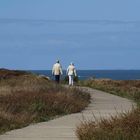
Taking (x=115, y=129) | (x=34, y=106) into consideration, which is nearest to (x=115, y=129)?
(x=115, y=129)

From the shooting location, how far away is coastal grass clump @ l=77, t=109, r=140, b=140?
41.2 ft

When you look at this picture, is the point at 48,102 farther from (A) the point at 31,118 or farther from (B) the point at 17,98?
(A) the point at 31,118

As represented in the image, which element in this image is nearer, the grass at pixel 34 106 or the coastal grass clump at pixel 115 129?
the coastal grass clump at pixel 115 129

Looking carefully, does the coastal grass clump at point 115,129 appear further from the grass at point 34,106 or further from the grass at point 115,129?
the grass at point 34,106

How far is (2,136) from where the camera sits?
14.8 meters

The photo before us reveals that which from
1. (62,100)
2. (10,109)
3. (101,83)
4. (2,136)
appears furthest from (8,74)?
(2,136)

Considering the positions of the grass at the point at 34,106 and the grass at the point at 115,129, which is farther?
the grass at the point at 34,106

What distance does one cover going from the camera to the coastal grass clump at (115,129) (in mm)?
12570

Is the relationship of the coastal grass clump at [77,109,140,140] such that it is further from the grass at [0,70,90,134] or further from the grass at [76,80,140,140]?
the grass at [0,70,90,134]

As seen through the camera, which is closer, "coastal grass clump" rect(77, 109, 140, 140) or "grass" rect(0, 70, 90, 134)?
"coastal grass clump" rect(77, 109, 140, 140)

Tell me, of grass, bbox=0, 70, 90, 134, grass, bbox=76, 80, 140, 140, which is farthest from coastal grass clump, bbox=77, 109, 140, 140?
grass, bbox=0, 70, 90, 134

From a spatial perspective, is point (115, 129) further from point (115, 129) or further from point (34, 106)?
point (34, 106)

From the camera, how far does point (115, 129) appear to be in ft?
42.6

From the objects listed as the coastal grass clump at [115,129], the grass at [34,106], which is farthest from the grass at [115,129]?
the grass at [34,106]
